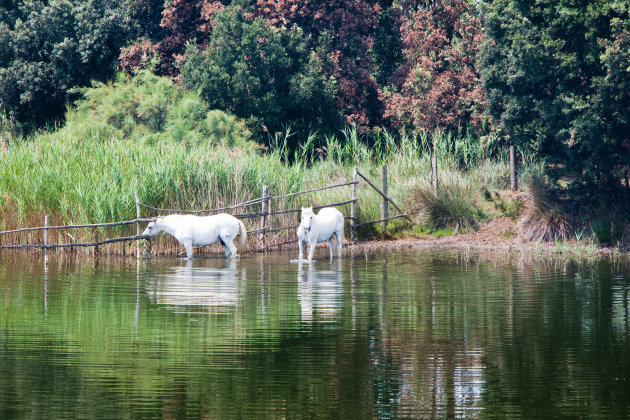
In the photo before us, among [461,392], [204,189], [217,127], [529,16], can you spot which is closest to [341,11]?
[217,127]

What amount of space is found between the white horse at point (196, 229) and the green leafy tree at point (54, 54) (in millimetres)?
13950

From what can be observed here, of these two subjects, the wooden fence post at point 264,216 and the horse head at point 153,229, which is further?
the wooden fence post at point 264,216

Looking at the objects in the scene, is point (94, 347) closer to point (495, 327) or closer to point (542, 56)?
point (495, 327)

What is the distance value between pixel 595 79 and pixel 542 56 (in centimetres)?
143

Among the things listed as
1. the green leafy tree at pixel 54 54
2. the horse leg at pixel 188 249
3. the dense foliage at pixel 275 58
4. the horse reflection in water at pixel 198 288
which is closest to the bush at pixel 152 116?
the dense foliage at pixel 275 58

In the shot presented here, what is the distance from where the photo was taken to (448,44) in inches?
1248

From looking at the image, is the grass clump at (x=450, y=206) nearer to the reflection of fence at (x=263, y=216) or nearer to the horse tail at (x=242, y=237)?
the reflection of fence at (x=263, y=216)

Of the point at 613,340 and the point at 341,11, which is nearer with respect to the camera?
the point at 613,340

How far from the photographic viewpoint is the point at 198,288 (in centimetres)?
1350

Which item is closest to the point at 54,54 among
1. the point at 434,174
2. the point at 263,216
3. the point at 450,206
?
the point at 263,216

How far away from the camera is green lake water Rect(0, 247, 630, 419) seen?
285 inches

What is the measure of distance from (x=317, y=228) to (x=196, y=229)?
2.46 m

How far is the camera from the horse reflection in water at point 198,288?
11992 millimetres

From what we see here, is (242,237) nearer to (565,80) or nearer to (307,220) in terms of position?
(307,220)
